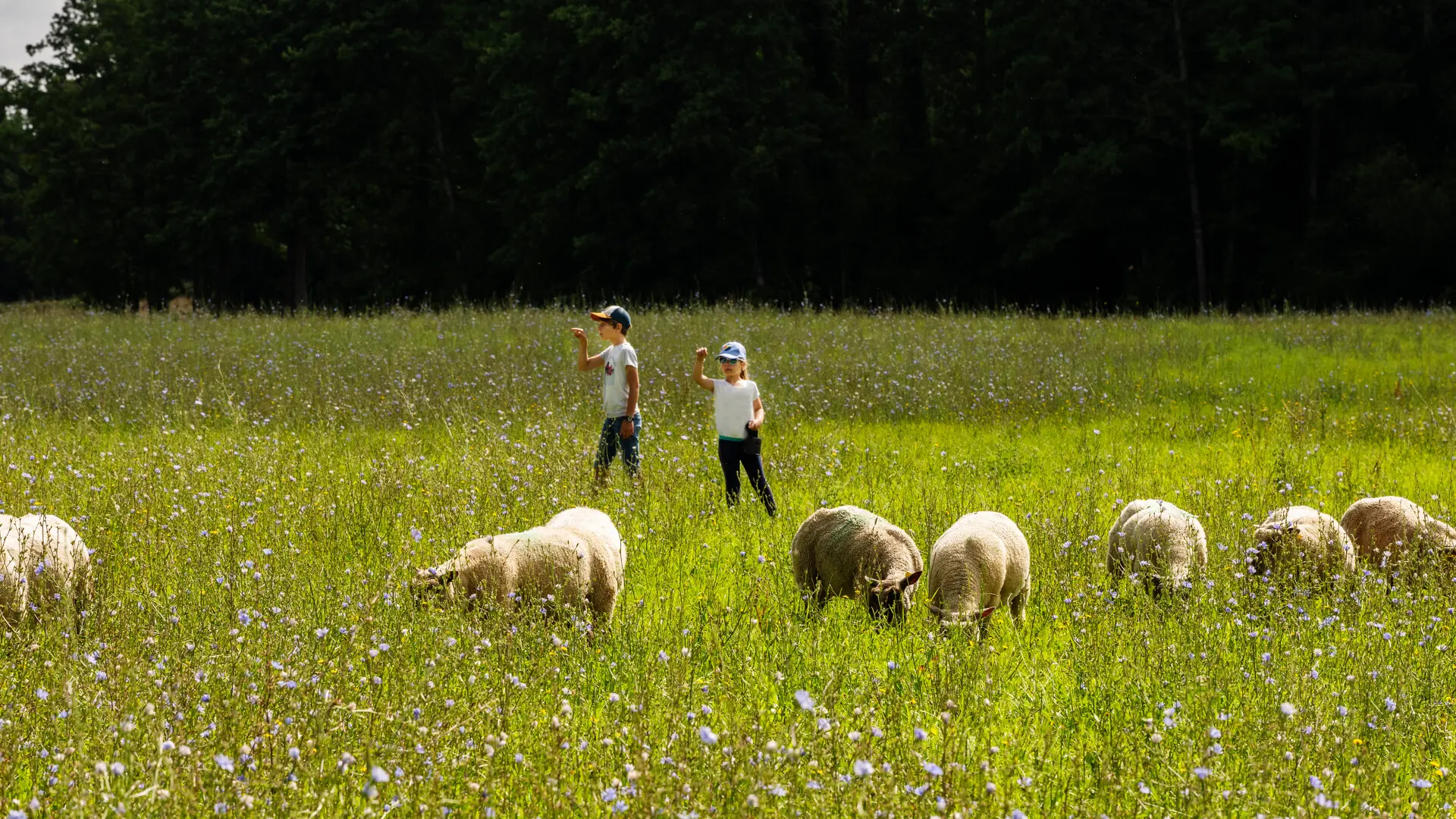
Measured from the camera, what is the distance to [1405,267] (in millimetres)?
30406

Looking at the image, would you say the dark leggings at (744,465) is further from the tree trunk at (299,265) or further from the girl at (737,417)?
the tree trunk at (299,265)

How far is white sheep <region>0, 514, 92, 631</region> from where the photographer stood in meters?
5.30

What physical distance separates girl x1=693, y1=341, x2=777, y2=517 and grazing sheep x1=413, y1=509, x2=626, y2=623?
2459 millimetres

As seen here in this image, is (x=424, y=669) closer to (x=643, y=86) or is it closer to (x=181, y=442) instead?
(x=181, y=442)

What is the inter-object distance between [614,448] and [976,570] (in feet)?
13.7

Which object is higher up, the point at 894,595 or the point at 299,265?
the point at 299,265

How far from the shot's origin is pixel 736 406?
26.5 feet

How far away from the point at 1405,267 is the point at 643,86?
21936 millimetres

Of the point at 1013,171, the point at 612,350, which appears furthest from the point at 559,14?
the point at 612,350

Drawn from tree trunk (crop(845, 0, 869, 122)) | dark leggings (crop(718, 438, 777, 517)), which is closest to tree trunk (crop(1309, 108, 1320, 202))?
tree trunk (crop(845, 0, 869, 122))

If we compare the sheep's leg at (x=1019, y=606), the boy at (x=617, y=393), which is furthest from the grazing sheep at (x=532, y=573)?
the boy at (x=617, y=393)

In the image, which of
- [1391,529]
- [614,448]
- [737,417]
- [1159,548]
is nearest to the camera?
[1159,548]

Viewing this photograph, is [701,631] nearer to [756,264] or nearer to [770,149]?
[770,149]

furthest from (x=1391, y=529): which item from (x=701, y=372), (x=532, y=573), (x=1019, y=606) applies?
(x=532, y=573)
